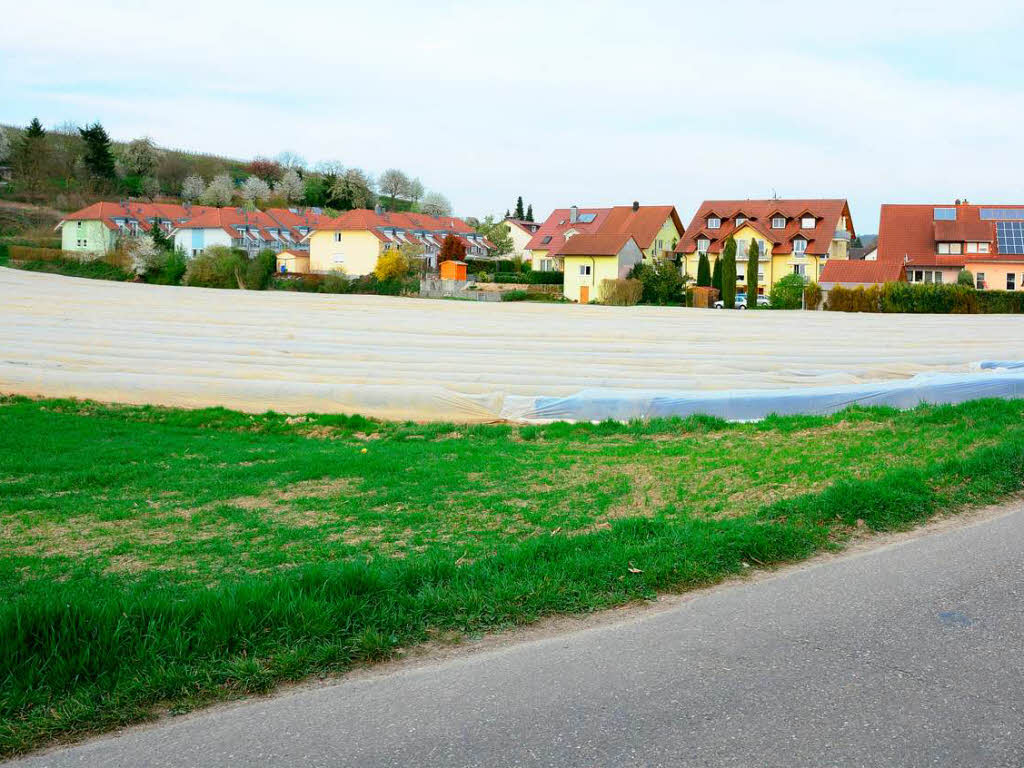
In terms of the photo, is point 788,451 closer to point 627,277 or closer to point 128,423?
point 128,423

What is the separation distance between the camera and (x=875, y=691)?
13.8ft

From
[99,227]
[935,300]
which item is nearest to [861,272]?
[935,300]

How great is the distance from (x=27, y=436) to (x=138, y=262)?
57.6 m

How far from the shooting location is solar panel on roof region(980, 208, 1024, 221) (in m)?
66.5

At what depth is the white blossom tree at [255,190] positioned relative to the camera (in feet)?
364

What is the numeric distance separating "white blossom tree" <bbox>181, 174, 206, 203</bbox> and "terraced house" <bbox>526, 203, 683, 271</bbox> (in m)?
45.6

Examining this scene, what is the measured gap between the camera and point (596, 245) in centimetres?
6656

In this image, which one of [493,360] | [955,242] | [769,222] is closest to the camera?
[493,360]

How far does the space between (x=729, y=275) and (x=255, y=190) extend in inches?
2812

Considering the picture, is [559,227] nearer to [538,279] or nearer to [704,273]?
[538,279]

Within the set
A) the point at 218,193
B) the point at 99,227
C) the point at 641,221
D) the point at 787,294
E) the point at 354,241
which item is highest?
the point at 218,193

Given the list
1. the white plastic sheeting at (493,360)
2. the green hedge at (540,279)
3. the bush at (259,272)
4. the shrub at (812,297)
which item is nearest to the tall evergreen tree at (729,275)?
the shrub at (812,297)

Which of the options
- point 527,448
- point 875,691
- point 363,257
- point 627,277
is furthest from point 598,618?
point 363,257

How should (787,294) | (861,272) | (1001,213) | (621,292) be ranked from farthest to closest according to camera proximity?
(1001,213) < (861,272) < (621,292) < (787,294)
